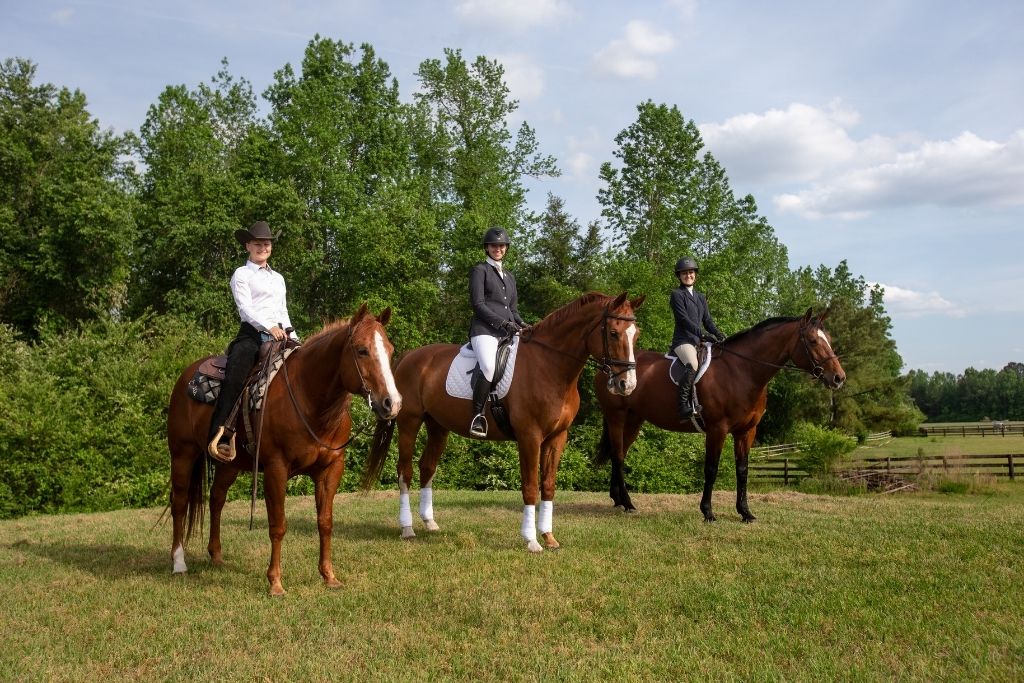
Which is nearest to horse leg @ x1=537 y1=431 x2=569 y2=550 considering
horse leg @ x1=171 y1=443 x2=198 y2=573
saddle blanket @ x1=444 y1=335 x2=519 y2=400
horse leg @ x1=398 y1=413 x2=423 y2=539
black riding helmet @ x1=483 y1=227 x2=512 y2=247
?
saddle blanket @ x1=444 y1=335 x2=519 y2=400

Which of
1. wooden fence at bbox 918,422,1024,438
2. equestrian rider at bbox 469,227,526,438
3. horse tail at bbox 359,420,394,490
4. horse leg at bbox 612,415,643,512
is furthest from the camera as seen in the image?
wooden fence at bbox 918,422,1024,438

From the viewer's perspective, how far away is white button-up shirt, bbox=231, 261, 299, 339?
269 inches

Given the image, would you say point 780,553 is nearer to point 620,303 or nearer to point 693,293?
point 620,303

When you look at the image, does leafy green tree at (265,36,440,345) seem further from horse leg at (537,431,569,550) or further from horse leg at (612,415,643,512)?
horse leg at (537,431,569,550)

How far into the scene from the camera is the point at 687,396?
1005 cm

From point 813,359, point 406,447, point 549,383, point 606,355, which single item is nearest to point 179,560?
point 406,447

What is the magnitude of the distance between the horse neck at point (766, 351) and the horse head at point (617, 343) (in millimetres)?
2884

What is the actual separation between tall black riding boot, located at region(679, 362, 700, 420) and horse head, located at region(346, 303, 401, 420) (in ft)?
17.0

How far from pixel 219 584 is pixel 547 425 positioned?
3796 mm

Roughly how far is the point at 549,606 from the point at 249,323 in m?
3.95

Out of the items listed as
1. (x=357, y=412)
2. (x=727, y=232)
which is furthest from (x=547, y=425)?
(x=727, y=232)

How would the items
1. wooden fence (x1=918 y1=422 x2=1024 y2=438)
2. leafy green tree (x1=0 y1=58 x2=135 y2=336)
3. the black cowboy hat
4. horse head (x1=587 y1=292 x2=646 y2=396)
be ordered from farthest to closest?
wooden fence (x1=918 y1=422 x2=1024 y2=438) < leafy green tree (x1=0 y1=58 x2=135 y2=336) < horse head (x1=587 y1=292 x2=646 y2=396) < the black cowboy hat

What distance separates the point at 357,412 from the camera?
1811cm

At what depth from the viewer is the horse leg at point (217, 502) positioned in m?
7.67
